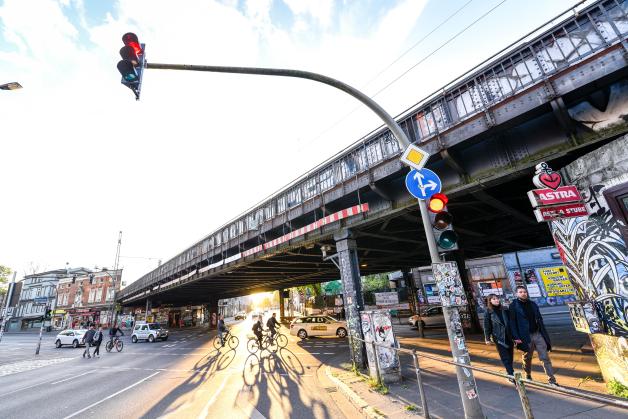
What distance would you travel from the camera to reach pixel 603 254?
5.70 m

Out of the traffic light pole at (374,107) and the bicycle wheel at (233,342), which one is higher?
the traffic light pole at (374,107)

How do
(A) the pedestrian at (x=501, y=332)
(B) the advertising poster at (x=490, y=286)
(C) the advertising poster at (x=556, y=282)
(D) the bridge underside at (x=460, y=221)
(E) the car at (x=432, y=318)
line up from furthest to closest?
(B) the advertising poster at (x=490, y=286), (C) the advertising poster at (x=556, y=282), (E) the car at (x=432, y=318), (D) the bridge underside at (x=460, y=221), (A) the pedestrian at (x=501, y=332)

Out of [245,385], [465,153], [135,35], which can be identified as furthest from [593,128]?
[245,385]

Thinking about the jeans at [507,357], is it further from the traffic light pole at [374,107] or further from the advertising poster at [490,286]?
the advertising poster at [490,286]

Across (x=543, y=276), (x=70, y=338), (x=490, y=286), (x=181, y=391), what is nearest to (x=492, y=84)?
(x=181, y=391)

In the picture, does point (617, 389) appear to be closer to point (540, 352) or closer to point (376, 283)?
point (540, 352)

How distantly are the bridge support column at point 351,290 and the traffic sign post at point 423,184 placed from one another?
6452mm

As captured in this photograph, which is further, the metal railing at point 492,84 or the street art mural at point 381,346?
the street art mural at point 381,346

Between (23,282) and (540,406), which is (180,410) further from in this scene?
(23,282)

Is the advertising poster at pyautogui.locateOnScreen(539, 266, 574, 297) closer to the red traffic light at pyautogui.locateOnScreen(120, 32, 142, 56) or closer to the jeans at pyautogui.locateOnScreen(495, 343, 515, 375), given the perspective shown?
the jeans at pyautogui.locateOnScreen(495, 343, 515, 375)

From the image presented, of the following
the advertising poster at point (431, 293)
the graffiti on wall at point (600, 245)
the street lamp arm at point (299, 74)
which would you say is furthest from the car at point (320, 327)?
the advertising poster at point (431, 293)

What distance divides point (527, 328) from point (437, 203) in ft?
12.3

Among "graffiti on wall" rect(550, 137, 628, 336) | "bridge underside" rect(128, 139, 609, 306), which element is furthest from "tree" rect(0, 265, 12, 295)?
"graffiti on wall" rect(550, 137, 628, 336)

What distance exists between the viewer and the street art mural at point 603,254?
5.36m
